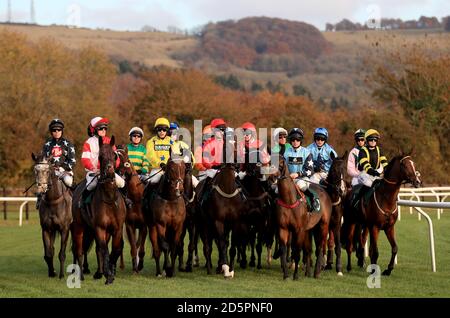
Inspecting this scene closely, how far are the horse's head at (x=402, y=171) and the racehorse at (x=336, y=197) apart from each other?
635 mm

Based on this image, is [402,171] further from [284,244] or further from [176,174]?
[176,174]

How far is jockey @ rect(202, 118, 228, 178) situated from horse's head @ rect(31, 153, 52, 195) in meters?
2.49

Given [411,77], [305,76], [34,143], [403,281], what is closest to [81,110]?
[34,143]

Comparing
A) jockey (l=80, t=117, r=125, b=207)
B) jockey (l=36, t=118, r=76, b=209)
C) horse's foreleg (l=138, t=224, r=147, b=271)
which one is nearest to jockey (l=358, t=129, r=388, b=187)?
horse's foreleg (l=138, t=224, r=147, b=271)

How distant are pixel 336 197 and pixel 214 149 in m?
1.95

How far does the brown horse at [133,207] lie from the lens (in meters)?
12.8

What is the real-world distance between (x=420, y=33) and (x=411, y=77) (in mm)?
138950

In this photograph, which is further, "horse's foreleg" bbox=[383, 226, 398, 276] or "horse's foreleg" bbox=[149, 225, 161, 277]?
"horse's foreleg" bbox=[149, 225, 161, 277]

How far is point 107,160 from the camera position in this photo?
37.7 feet

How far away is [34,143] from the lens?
39.7 m

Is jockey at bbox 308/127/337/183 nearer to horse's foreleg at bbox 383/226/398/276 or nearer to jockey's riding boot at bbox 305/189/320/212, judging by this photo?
jockey's riding boot at bbox 305/189/320/212

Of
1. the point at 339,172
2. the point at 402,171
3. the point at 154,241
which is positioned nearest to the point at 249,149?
the point at 339,172

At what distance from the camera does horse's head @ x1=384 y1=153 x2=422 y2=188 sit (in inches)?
509
